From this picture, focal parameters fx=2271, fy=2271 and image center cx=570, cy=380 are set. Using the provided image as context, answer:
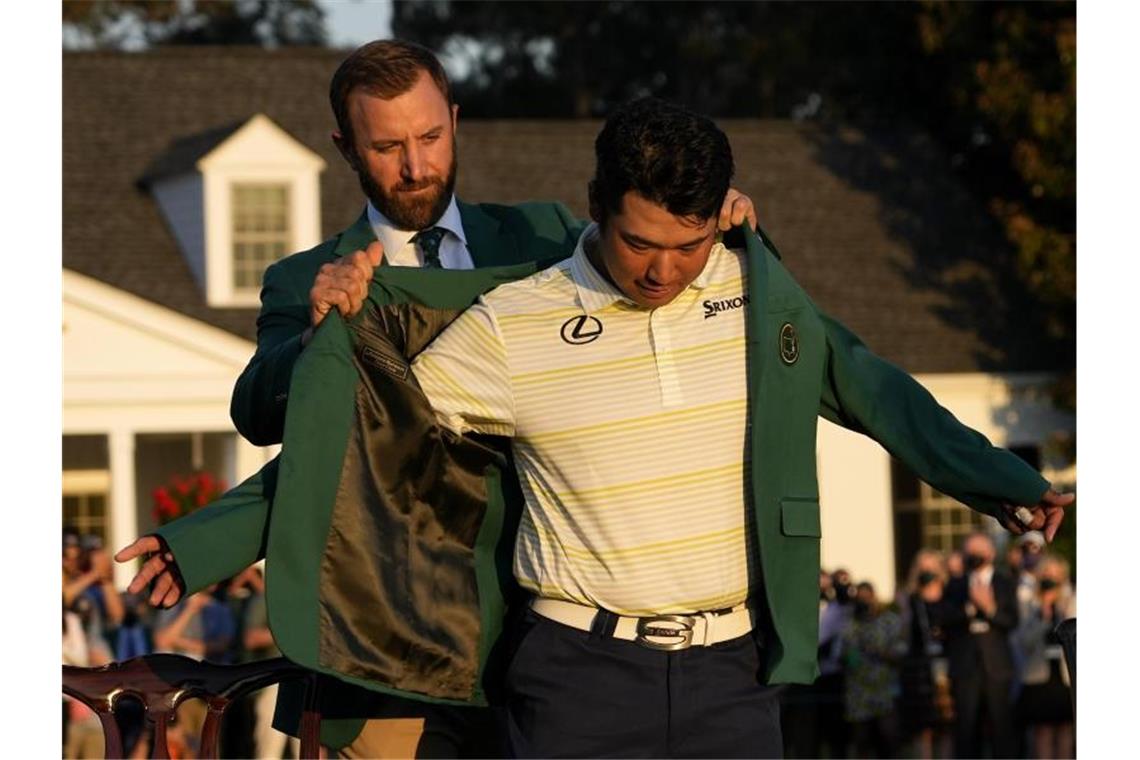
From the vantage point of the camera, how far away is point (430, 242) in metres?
5.47

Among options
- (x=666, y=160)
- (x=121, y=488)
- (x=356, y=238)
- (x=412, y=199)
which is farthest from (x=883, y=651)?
(x=666, y=160)

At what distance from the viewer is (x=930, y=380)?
28.7m

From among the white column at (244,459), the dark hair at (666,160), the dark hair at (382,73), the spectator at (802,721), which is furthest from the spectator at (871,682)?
the dark hair at (666,160)

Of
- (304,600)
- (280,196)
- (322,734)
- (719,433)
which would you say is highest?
(280,196)

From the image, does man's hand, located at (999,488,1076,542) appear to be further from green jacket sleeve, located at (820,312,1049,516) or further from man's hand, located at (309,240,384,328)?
man's hand, located at (309,240,384,328)

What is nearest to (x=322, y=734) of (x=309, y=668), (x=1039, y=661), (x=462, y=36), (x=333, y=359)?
(x=309, y=668)

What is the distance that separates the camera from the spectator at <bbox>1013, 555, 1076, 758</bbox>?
17.6 metres

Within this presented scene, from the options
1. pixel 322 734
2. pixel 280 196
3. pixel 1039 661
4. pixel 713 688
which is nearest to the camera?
pixel 713 688

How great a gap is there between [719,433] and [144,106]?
1002 inches

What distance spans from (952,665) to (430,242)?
1215 cm

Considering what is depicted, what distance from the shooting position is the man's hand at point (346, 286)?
16.1ft

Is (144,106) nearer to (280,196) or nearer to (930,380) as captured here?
(280,196)

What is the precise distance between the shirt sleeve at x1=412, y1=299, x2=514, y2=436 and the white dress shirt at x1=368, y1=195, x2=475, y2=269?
22.0 inches

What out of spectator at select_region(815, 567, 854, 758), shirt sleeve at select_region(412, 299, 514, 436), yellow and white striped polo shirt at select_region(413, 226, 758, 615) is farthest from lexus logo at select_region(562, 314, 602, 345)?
spectator at select_region(815, 567, 854, 758)
